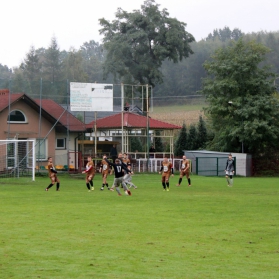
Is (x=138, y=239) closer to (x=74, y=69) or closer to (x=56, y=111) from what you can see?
(x=56, y=111)

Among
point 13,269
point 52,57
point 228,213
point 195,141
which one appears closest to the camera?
point 13,269

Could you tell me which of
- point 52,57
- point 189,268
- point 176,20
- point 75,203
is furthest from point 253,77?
point 52,57

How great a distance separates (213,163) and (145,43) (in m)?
23.2

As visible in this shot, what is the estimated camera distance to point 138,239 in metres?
15.1

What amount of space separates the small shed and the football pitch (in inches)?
1200

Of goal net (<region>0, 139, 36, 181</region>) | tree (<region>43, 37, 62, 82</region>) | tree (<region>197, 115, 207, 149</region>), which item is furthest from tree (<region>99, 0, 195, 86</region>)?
tree (<region>43, 37, 62, 82</region>)

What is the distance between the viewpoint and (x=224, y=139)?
205 ft

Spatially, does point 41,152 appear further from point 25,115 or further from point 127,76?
point 127,76

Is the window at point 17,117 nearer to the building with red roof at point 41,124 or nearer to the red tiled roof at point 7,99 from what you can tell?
the building with red roof at point 41,124

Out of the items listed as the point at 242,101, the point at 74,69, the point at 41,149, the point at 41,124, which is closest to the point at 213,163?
the point at 242,101

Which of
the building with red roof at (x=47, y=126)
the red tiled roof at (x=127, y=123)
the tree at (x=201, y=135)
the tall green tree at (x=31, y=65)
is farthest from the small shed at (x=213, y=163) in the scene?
the tall green tree at (x=31, y=65)

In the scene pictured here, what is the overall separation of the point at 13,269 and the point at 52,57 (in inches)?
4509

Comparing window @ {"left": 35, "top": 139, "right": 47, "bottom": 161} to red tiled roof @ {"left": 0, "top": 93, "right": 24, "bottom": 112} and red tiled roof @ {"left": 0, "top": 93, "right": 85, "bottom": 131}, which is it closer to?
A: red tiled roof @ {"left": 0, "top": 93, "right": 85, "bottom": 131}

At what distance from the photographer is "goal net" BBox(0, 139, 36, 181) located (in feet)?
146
